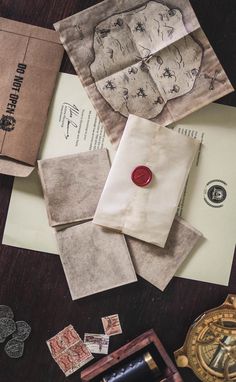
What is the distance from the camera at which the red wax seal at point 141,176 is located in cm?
77

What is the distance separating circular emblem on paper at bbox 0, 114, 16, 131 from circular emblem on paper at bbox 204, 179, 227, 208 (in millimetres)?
344

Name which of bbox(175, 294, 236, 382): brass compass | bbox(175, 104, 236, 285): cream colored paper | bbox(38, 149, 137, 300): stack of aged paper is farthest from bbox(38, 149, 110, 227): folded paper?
bbox(175, 294, 236, 382): brass compass

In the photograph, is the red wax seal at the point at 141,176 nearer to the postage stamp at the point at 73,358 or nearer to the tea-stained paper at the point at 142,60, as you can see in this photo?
the tea-stained paper at the point at 142,60

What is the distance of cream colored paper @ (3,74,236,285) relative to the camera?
0.79 meters

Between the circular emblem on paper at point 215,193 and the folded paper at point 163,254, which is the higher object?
the circular emblem on paper at point 215,193

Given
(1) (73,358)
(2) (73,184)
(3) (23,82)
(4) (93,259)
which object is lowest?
(1) (73,358)

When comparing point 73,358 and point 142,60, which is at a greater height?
point 142,60

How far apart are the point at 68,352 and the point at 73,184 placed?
0.29m

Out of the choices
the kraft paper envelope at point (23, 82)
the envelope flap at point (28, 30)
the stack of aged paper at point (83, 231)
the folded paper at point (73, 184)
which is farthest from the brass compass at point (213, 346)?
the envelope flap at point (28, 30)

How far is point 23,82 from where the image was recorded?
0.78 metres

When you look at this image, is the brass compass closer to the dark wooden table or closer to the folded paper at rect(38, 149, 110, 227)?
the dark wooden table

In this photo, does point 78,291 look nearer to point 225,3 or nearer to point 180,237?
point 180,237

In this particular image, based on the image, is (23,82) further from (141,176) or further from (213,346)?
(213,346)

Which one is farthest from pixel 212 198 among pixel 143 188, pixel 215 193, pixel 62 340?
pixel 62 340
